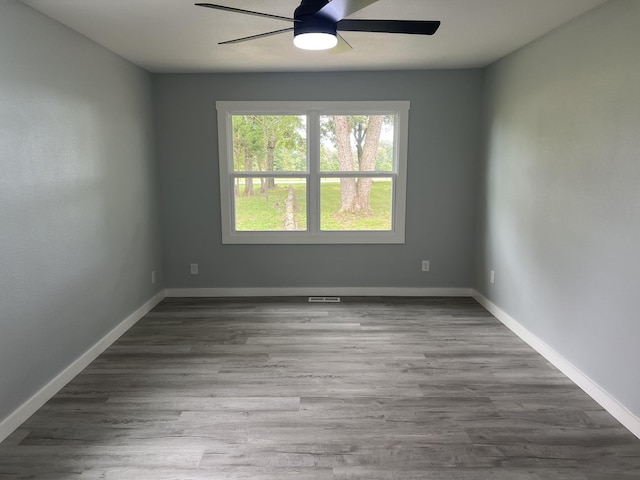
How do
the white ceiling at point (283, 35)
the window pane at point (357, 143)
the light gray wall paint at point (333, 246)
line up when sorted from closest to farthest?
1. the white ceiling at point (283, 35)
2. the light gray wall paint at point (333, 246)
3. the window pane at point (357, 143)

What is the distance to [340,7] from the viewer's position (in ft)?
6.40

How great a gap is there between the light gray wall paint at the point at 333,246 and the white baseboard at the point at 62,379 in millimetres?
1034

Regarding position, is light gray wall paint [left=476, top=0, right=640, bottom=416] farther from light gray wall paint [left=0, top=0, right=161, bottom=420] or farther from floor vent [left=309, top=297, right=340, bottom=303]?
light gray wall paint [left=0, top=0, right=161, bottom=420]

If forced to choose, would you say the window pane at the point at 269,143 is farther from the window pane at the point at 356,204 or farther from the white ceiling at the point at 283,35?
the white ceiling at the point at 283,35

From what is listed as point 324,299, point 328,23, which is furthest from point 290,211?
point 328,23

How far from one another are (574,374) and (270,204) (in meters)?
3.19

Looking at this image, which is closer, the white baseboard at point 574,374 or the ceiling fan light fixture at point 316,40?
the ceiling fan light fixture at point 316,40

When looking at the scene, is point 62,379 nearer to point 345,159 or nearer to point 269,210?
point 269,210

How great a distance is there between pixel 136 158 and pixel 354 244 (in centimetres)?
239

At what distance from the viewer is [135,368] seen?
3.08 metres

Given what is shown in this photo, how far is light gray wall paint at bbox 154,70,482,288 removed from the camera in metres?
Result: 4.45

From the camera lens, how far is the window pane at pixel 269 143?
15.1 ft

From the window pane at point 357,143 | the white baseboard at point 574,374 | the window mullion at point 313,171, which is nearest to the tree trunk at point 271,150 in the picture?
the window mullion at point 313,171

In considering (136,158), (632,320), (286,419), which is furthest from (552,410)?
(136,158)
